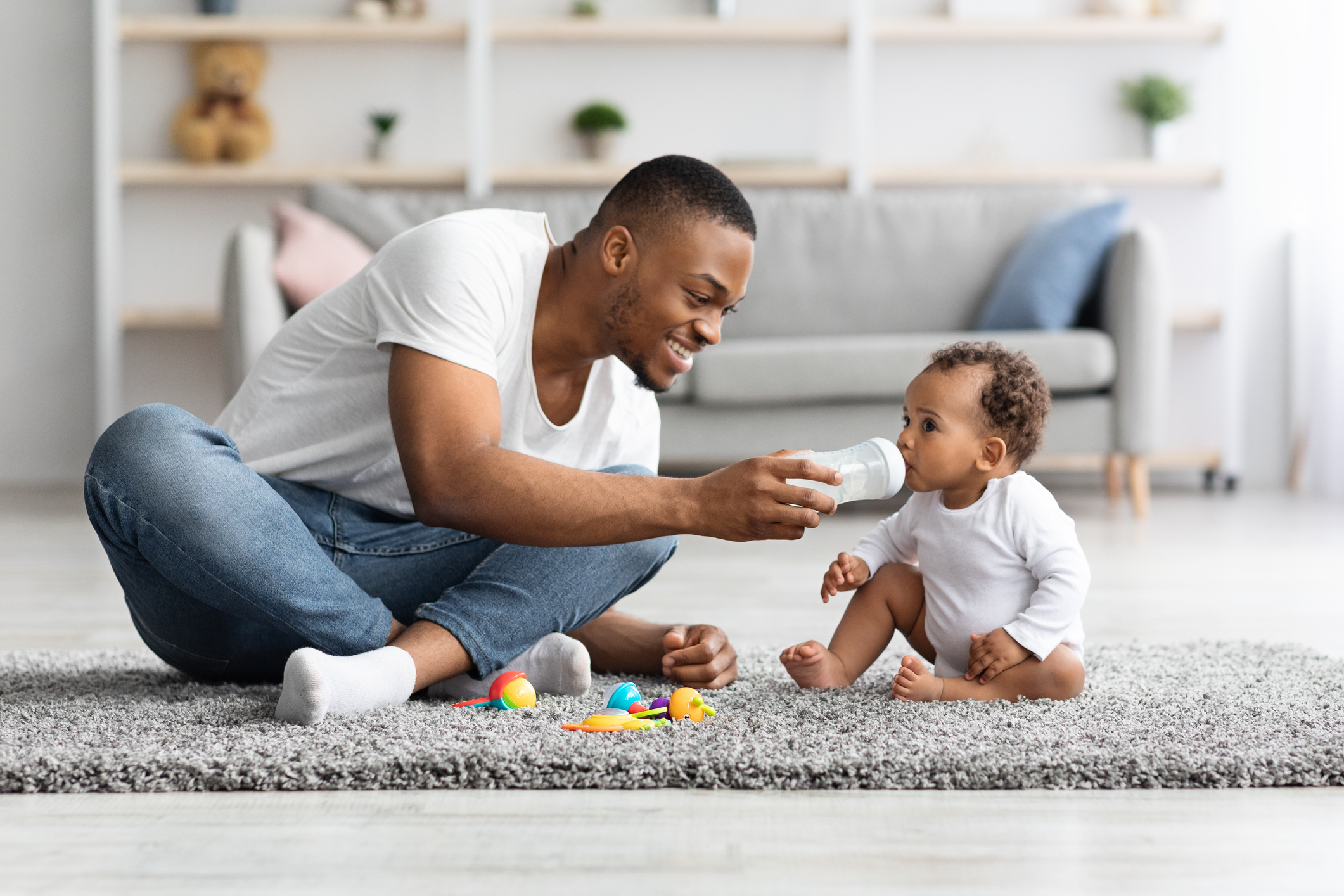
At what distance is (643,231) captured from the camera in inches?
46.8

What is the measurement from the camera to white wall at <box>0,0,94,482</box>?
3.93 meters

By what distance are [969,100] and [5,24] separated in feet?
10.2

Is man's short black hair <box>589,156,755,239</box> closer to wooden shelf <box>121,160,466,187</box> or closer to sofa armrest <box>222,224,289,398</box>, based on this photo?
sofa armrest <box>222,224,289,398</box>

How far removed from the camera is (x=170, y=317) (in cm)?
372

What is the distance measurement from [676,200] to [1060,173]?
9.74 feet

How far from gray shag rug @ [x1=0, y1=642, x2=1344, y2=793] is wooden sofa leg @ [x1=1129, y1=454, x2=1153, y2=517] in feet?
6.12

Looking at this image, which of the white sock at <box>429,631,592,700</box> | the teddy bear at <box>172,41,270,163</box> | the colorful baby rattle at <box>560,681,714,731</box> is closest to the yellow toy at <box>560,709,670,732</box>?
the colorful baby rattle at <box>560,681,714,731</box>

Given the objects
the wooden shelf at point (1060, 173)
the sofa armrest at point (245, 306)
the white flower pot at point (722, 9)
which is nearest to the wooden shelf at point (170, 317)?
the sofa armrest at point (245, 306)

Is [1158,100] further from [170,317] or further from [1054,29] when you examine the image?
[170,317]

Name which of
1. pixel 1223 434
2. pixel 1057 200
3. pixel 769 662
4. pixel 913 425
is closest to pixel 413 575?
pixel 769 662

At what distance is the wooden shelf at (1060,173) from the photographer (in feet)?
12.5

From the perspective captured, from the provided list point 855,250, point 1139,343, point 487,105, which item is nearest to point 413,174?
point 487,105

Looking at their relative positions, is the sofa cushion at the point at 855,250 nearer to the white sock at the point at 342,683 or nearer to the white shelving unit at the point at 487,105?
the white shelving unit at the point at 487,105

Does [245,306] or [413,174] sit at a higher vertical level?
[413,174]
